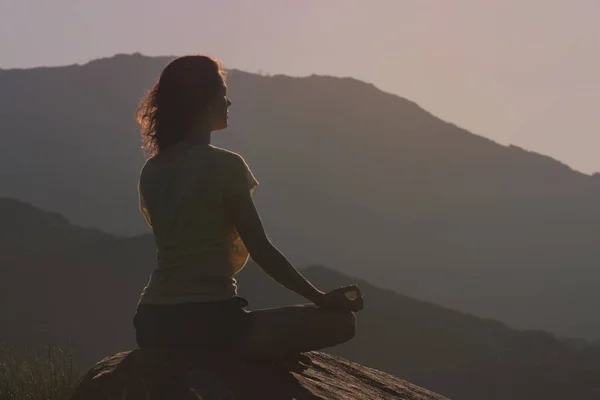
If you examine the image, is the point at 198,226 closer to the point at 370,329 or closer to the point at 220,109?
the point at 220,109

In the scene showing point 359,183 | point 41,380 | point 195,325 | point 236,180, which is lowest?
point 41,380

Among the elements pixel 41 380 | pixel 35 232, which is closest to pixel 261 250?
pixel 41 380

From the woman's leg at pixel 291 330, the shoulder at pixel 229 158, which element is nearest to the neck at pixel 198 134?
the shoulder at pixel 229 158

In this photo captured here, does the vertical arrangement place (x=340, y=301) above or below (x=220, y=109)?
below

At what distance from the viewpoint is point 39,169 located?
280 feet

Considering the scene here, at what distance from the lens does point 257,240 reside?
3.92 metres

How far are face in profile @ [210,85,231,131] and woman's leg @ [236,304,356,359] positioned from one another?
94cm

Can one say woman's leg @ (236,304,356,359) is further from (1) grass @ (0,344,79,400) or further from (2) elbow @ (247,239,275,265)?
(1) grass @ (0,344,79,400)

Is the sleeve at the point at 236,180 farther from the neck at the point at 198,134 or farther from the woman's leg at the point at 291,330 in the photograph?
the woman's leg at the point at 291,330

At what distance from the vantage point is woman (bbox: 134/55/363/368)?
155 inches

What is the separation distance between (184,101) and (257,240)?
0.76m

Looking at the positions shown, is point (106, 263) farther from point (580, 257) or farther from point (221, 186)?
point (580, 257)

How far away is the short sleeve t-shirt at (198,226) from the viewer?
3930 mm

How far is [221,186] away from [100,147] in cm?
9138
